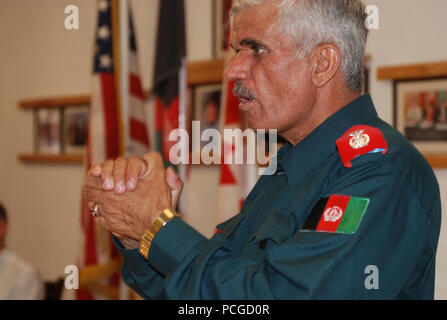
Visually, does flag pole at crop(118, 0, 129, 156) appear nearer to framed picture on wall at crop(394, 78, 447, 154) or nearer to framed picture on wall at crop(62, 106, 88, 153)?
framed picture on wall at crop(62, 106, 88, 153)

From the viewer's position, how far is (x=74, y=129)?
3768mm

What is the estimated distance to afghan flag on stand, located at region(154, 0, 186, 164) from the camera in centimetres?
265

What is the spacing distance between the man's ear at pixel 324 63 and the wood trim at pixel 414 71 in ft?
3.67

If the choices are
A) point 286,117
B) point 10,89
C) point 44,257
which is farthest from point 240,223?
point 10,89

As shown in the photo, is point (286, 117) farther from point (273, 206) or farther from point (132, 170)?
point (132, 170)

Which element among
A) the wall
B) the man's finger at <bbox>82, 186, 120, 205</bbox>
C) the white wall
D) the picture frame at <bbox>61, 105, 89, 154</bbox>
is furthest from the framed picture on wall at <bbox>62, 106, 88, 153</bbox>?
the man's finger at <bbox>82, 186, 120, 205</bbox>

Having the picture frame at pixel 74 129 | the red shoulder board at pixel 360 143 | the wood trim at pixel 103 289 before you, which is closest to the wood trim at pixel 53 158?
the picture frame at pixel 74 129

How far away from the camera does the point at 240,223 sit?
109 cm

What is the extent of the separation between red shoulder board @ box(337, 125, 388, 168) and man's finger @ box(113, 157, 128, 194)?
1.32ft

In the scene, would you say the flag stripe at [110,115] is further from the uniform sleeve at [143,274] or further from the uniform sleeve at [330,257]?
the uniform sleeve at [330,257]

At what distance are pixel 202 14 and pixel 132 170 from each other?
220cm

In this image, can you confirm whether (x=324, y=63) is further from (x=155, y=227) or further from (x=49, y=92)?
(x=49, y=92)

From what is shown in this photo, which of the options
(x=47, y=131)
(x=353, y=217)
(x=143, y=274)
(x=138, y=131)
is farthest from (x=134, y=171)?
(x=47, y=131)
